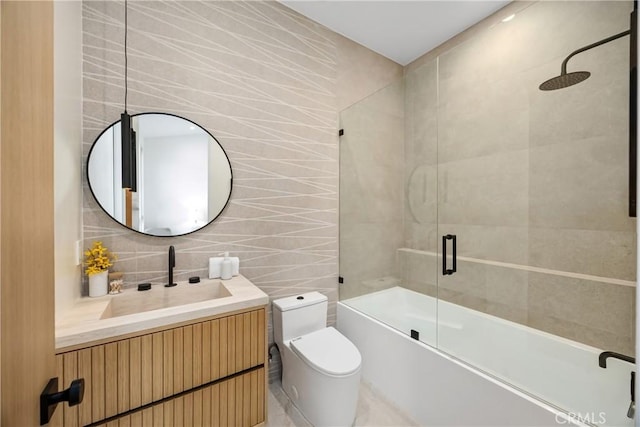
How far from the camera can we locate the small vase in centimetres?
137

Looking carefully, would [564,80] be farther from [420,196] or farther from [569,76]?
[420,196]

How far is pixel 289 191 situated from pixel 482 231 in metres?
1.56

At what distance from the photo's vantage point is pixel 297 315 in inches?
74.4

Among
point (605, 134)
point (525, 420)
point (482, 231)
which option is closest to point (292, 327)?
point (525, 420)

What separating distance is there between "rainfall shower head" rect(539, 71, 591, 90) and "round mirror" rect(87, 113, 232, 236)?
217 centimetres

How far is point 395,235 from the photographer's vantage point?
103 inches

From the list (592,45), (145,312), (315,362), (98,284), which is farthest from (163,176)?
(592,45)

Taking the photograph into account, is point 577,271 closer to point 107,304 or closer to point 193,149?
point 193,149

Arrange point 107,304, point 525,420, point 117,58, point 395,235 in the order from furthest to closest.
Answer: point 395,235, point 117,58, point 107,304, point 525,420

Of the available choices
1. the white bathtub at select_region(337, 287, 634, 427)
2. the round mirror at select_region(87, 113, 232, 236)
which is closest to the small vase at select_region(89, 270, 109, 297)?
the round mirror at select_region(87, 113, 232, 236)

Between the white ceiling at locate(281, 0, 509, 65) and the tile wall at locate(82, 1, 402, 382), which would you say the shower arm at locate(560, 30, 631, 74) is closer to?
the white ceiling at locate(281, 0, 509, 65)

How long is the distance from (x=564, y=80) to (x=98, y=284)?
295 centimetres

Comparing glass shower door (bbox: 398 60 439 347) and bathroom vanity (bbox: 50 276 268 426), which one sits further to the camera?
glass shower door (bbox: 398 60 439 347)

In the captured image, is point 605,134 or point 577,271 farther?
point 577,271
